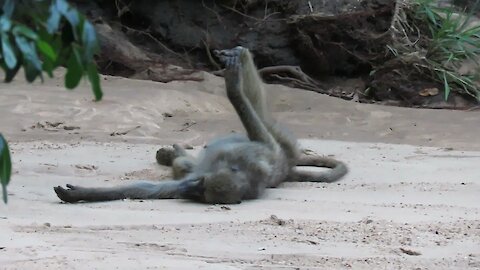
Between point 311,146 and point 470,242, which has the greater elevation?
point 470,242

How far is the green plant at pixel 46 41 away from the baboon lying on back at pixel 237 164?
3.30 m

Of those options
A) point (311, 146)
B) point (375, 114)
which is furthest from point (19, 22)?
point (375, 114)

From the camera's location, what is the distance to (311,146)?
771cm

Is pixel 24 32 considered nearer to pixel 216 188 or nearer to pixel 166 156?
pixel 216 188

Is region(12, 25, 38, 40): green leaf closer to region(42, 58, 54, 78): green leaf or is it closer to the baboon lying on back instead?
region(42, 58, 54, 78): green leaf

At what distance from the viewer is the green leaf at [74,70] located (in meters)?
1.52

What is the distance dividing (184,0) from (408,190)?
7.11m

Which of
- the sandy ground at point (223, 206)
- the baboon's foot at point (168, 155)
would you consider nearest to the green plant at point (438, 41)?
the sandy ground at point (223, 206)

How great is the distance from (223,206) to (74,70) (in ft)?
11.4

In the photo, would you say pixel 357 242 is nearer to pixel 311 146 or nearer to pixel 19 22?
pixel 19 22

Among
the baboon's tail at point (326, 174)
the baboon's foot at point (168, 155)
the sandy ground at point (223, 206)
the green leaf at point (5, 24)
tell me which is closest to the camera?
the green leaf at point (5, 24)

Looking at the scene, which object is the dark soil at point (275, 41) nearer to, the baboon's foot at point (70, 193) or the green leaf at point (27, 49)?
the baboon's foot at point (70, 193)

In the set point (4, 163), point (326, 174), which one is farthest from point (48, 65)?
point (326, 174)

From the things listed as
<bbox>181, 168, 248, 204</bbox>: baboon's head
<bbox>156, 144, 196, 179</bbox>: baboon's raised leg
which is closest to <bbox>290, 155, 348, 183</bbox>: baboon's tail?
<bbox>156, 144, 196, 179</bbox>: baboon's raised leg
